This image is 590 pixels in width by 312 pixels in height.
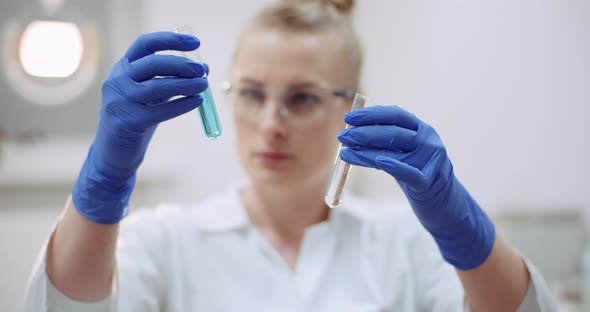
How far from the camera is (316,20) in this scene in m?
1.13

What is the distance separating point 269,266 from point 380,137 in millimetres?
464

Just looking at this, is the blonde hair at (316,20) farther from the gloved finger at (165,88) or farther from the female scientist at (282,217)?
the gloved finger at (165,88)

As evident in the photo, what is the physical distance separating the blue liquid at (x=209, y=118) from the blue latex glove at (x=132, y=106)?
0.03 m

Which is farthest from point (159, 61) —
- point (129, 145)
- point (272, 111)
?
point (272, 111)

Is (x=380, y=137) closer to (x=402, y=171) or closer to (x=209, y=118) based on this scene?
(x=402, y=171)

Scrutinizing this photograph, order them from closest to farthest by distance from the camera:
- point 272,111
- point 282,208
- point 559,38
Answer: point 272,111 → point 282,208 → point 559,38

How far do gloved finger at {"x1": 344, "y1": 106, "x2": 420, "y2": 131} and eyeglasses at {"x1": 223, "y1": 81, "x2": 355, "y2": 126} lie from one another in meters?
0.29

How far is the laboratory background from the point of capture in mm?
1600

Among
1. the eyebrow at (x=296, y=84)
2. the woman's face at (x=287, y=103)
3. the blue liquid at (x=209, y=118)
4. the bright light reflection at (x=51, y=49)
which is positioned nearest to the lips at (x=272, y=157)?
the woman's face at (x=287, y=103)

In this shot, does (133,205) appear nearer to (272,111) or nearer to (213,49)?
(213,49)

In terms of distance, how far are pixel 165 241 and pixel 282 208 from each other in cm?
28

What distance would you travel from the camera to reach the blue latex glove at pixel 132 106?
771 mm

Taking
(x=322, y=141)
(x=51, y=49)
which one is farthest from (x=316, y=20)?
(x=51, y=49)

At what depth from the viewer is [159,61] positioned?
77 centimetres
